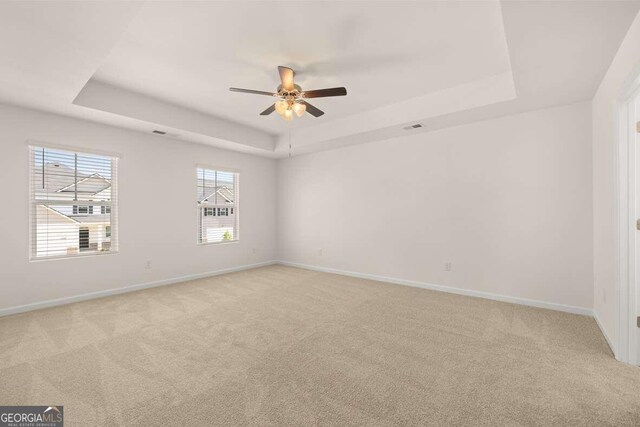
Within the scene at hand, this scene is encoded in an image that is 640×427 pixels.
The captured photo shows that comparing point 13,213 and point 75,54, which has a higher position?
point 75,54

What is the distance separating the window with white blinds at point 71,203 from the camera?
3711 millimetres

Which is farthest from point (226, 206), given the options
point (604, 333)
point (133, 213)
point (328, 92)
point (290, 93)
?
point (604, 333)

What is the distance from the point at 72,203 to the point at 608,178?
631cm

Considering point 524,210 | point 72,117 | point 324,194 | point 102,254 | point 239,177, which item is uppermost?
point 72,117

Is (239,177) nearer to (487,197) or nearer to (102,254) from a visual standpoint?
(102,254)

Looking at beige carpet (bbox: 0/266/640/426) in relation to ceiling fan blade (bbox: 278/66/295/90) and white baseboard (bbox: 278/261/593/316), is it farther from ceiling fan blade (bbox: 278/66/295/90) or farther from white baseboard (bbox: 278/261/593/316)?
ceiling fan blade (bbox: 278/66/295/90)

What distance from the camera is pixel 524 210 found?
3.79 m

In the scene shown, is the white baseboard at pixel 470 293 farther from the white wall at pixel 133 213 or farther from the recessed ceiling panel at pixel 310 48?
the recessed ceiling panel at pixel 310 48

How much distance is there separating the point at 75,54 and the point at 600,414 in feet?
15.2

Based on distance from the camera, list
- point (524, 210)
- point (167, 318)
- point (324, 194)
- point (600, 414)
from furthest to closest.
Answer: point (324, 194) < point (524, 210) < point (167, 318) < point (600, 414)

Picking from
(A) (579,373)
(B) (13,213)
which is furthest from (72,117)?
(A) (579,373)

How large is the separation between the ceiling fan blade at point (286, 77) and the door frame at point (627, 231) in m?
2.76

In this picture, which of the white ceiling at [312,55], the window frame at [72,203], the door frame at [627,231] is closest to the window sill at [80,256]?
the window frame at [72,203]

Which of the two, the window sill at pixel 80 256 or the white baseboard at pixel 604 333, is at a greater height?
the window sill at pixel 80 256
